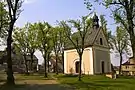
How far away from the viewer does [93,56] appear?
50438mm

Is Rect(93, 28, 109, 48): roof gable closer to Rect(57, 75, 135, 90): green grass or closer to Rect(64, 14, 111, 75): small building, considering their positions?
Rect(64, 14, 111, 75): small building

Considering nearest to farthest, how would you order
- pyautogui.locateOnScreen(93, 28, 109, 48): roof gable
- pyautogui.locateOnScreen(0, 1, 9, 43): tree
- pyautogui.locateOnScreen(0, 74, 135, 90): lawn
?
pyautogui.locateOnScreen(0, 74, 135, 90): lawn
pyautogui.locateOnScreen(0, 1, 9, 43): tree
pyautogui.locateOnScreen(93, 28, 109, 48): roof gable

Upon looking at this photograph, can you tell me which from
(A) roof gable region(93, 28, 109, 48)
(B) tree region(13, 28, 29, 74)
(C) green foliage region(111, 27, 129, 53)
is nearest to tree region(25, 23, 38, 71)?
(B) tree region(13, 28, 29, 74)

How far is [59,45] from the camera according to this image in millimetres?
62906

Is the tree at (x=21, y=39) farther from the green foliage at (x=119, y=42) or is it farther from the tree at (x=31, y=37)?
the green foliage at (x=119, y=42)

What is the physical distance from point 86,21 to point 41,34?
12630mm

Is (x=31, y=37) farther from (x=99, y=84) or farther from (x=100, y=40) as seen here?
(x=99, y=84)

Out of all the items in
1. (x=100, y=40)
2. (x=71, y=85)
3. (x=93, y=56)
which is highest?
(x=100, y=40)

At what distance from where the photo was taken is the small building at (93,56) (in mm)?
50656

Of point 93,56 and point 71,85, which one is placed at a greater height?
point 93,56

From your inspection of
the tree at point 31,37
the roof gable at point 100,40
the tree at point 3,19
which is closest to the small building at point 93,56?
the roof gable at point 100,40

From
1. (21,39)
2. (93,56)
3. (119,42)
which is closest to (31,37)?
(21,39)

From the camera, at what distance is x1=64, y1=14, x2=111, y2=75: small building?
1994 inches

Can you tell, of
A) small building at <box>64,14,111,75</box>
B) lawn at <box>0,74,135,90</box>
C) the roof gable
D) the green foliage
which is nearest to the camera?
lawn at <box>0,74,135,90</box>
